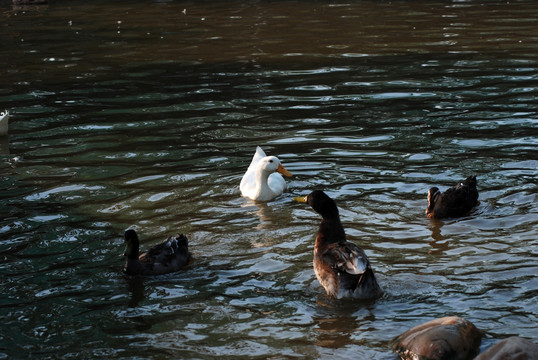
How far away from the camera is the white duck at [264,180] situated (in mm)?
9875

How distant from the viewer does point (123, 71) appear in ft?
Answer: 56.6

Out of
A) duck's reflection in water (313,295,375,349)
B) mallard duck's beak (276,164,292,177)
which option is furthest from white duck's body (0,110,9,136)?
Result: duck's reflection in water (313,295,375,349)

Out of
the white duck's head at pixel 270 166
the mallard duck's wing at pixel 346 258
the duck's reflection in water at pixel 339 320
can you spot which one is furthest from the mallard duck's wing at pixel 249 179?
the duck's reflection in water at pixel 339 320

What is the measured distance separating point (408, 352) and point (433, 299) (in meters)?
1.05

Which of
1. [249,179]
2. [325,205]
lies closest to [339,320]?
[325,205]

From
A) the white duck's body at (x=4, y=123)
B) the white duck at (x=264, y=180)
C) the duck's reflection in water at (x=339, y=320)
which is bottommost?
the duck's reflection in water at (x=339, y=320)

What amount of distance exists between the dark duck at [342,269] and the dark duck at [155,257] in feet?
4.23

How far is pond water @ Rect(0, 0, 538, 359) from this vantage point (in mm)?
6746

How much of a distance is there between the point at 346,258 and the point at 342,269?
14 centimetres

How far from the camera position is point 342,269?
7.02 metres

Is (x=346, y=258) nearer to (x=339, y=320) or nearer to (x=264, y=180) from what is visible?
(x=339, y=320)

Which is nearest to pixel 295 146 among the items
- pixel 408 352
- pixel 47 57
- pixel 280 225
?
pixel 280 225

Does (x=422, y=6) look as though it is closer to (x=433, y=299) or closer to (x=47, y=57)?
(x=47, y=57)

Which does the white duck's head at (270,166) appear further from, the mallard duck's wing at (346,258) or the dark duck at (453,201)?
the mallard duck's wing at (346,258)
